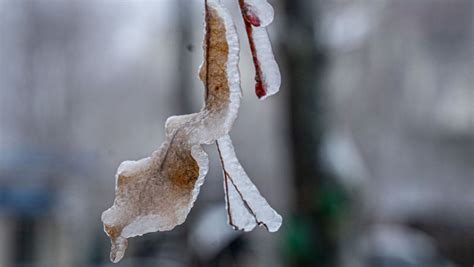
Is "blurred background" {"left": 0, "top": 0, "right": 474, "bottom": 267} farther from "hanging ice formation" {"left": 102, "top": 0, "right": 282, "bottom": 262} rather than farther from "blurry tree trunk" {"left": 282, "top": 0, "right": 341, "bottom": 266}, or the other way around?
"hanging ice formation" {"left": 102, "top": 0, "right": 282, "bottom": 262}

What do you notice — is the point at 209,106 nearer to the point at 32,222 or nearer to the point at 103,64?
the point at 32,222

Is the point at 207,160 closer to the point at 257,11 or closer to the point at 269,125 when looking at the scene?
the point at 257,11

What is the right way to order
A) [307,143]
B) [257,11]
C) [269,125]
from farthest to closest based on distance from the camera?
[269,125] → [307,143] → [257,11]

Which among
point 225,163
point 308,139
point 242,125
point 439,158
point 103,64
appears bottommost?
point 439,158

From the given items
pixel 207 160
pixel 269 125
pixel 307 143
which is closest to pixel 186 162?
pixel 207 160

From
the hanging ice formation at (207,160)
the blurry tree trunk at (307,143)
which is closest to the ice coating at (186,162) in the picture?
the hanging ice formation at (207,160)

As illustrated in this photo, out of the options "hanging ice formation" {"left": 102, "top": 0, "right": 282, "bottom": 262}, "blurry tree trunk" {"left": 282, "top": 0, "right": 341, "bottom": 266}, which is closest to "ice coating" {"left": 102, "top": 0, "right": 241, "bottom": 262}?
"hanging ice formation" {"left": 102, "top": 0, "right": 282, "bottom": 262}

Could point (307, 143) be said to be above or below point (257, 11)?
below

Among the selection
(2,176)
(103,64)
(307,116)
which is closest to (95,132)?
(103,64)
